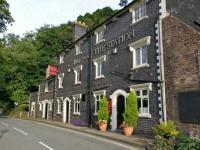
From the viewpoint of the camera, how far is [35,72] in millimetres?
53969

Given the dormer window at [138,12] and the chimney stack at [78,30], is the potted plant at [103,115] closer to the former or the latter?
the dormer window at [138,12]

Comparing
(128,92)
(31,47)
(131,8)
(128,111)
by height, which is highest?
(31,47)

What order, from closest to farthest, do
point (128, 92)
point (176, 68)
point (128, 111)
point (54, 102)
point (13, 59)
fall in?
point (176, 68)
point (128, 111)
point (128, 92)
point (54, 102)
point (13, 59)

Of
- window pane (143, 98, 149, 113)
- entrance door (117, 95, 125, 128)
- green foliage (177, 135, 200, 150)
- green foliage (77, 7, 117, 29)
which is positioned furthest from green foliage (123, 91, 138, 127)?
green foliage (77, 7, 117, 29)

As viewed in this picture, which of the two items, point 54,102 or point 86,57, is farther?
point 54,102

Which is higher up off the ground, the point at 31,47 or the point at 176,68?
the point at 31,47

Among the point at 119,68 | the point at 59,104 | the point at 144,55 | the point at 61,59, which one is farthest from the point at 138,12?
the point at 59,104

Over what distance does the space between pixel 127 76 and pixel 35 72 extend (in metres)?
36.7

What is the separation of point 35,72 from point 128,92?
121 ft

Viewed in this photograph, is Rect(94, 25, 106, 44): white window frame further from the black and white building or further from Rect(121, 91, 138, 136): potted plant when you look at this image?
Rect(121, 91, 138, 136): potted plant

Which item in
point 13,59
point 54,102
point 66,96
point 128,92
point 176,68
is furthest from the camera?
point 13,59

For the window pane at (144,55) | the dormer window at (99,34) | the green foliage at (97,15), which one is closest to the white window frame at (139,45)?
the window pane at (144,55)

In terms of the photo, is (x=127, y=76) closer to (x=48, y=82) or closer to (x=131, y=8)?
(x=131, y=8)

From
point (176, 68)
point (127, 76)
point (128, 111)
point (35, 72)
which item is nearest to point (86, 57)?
point (127, 76)
